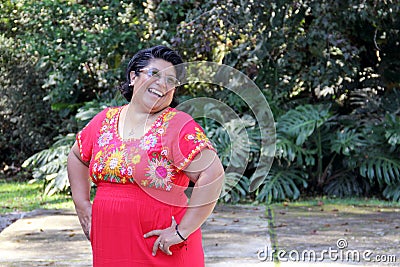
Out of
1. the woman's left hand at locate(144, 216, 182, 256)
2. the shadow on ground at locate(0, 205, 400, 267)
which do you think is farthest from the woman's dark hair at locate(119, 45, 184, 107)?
the shadow on ground at locate(0, 205, 400, 267)

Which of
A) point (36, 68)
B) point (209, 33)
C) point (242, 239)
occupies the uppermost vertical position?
point (209, 33)

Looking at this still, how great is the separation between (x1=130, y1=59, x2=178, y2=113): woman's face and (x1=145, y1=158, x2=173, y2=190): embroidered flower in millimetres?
247

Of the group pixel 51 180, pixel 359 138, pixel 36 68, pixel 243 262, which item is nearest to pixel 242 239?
pixel 243 262

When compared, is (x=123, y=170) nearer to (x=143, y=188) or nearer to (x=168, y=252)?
(x=143, y=188)

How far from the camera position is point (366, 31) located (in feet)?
36.7

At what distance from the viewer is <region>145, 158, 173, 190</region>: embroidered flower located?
2.88 metres

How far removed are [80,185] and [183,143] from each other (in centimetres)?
69

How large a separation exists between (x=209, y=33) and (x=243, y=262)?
398 cm

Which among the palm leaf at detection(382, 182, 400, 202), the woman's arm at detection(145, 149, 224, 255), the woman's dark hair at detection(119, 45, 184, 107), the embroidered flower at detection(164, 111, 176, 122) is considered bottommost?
the palm leaf at detection(382, 182, 400, 202)

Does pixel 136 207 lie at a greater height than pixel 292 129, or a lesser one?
greater

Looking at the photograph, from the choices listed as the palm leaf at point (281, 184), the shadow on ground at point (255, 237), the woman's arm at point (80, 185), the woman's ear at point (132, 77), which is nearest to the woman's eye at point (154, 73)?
the woman's ear at point (132, 77)

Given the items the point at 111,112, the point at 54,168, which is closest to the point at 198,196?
the point at 111,112

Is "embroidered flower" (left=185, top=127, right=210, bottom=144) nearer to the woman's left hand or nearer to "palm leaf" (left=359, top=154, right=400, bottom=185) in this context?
the woman's left hand

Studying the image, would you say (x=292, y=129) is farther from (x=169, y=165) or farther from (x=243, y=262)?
(x=169, y=165)
